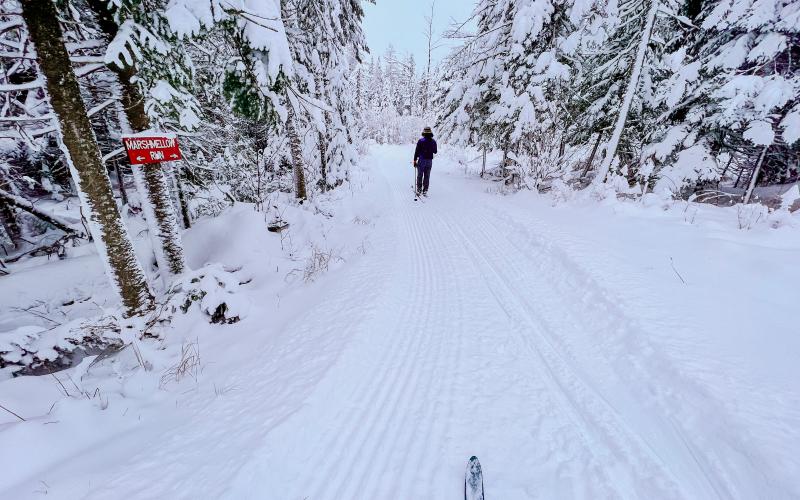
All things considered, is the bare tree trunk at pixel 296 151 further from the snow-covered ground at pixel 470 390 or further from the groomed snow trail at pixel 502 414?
the groomed snow trail at pixel 502 414

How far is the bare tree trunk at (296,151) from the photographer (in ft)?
26.9

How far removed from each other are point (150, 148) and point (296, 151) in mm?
5127

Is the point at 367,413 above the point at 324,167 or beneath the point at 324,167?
beneath

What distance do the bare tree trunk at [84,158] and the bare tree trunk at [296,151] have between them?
5.14 meters

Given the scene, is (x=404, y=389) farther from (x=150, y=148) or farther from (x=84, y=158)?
(x=150, y=148)

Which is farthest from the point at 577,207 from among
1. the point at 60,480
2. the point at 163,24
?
the point at 60,480

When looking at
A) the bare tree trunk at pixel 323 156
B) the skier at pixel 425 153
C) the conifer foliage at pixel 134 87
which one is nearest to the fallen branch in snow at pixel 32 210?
the conifer foliage at pixel 134 87

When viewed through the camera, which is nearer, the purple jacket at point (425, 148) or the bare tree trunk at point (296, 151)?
the bare tree trunk at point (296, 151)

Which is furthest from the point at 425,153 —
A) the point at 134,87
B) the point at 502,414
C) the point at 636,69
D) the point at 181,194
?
the point at 502,414

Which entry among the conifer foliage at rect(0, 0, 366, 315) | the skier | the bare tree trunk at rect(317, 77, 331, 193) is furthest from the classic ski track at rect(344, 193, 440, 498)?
the bare tree trunk at rect(317, 77, 331, 193)

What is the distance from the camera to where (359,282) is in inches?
200

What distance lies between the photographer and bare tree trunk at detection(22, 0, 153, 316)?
3.03 m

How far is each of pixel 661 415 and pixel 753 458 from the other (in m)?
0.52

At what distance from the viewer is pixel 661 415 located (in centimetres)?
252
